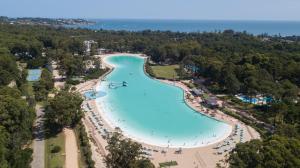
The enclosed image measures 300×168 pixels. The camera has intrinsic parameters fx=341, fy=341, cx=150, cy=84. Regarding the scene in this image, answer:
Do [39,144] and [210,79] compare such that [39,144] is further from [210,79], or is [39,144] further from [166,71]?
[166,71]

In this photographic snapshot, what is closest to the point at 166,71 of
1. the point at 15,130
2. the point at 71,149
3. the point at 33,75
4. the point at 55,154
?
the point at 33,75

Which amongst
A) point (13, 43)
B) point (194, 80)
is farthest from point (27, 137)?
point (13, 43)

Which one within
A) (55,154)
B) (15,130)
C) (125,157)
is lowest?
(55,154)

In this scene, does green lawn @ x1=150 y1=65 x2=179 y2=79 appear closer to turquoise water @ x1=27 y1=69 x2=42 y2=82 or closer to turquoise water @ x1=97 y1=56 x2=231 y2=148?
turquoise water @ x1=97 y1=56 x2=231 y2=148

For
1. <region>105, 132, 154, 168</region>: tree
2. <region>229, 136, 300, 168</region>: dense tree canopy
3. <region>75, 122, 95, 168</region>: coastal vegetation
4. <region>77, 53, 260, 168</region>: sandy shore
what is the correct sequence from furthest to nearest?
<region>77, 53, 260, 168</region>: sandy shore
<region>75, 122, 95, 168</region>: coastal vegetation
<region>105, 132, 154, 168</region>: tree
<region>229, 136, 300, 168</region>: dense tree canopy

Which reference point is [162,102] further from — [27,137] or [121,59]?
[121,59]

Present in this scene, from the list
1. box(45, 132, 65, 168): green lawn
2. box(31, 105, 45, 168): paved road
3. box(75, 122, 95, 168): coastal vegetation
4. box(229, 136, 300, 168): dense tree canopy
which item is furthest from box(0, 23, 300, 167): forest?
box(75, 122, 95, 168): coastal vegetation

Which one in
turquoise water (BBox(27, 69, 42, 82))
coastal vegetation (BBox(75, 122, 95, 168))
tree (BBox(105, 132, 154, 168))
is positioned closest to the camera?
tree (BBox(105, 132, 154, 168))
